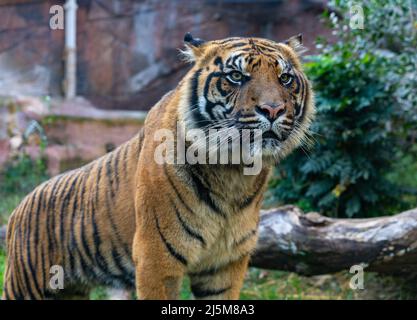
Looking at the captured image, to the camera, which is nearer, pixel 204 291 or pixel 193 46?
pixel 193 46

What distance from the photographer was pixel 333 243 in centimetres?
479

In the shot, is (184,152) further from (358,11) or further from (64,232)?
(358,11)

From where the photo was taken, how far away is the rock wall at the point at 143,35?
10.9 metres

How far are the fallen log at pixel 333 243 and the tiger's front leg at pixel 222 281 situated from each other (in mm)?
1152

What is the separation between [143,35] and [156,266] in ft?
26.4

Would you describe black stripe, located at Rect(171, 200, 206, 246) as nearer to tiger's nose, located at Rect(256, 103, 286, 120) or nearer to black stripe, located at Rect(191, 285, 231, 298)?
black stripe, located at Rect(191, 285, 231, 298)

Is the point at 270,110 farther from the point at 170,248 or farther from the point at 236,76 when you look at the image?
the point at 170,248

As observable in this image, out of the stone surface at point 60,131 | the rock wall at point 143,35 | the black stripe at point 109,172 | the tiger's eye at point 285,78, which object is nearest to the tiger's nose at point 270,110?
the tiger's eye at point 285,78

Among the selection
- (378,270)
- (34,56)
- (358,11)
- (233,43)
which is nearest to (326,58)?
(358,11)

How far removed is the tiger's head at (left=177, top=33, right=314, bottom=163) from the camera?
3250mm

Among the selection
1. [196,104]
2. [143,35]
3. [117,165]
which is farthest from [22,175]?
[196,104]

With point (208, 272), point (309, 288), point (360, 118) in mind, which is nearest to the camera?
point (208, 272)

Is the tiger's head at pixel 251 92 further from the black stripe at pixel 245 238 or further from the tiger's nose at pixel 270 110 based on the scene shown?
the black stripe at pixel 245 238

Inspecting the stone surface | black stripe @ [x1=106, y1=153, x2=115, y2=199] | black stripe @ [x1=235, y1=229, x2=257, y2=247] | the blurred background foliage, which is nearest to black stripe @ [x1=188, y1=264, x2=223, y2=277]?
black stripe @ [x1=235, y1=229, x2=257, y2=247]
